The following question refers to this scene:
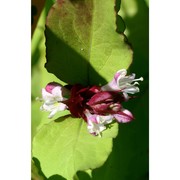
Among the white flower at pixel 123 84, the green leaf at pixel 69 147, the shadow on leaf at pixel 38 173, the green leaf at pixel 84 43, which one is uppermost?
the green leaf at pixel 84 43

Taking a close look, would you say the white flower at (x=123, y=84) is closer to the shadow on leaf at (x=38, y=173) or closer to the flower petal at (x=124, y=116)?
the flower petal at (x=124, y=116)

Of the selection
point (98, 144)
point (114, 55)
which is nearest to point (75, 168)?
point (98, 144)

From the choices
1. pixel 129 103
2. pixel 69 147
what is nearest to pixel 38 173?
pixel 69 147

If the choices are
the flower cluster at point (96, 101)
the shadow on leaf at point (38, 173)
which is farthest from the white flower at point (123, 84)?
the shadow on leaf at point (38, 173)

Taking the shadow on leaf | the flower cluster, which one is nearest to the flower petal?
the flower cluster
